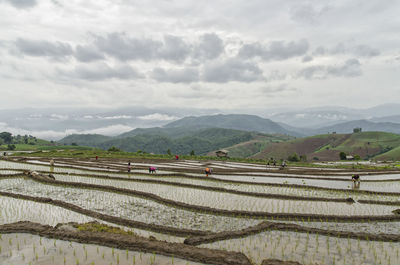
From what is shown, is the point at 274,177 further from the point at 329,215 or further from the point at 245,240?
the point at 245,240

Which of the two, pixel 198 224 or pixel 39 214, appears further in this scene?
pixel 39 214

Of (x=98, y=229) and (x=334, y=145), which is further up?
(x=334, y=145)

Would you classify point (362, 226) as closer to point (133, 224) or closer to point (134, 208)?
point (133, 224)

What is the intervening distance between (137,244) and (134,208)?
5790mm

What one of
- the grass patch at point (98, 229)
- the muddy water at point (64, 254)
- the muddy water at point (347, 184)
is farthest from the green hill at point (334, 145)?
the muddy water at point (64, 254)

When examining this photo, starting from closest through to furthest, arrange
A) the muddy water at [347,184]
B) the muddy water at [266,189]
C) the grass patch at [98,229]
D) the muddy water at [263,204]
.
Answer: the grass patch at [98,229]
the muddy water at [263,204]
the muddy water at [266,189]
the muddy water at [347,184]

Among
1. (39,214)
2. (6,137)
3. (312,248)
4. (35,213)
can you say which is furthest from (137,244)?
(6,137)

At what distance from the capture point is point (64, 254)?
314 inches

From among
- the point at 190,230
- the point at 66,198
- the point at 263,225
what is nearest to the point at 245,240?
the point at 263,225

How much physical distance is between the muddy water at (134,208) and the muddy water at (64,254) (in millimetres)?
3614

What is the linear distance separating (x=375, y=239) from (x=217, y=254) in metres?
6.93

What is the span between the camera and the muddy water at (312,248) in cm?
816

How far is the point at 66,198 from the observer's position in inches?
618

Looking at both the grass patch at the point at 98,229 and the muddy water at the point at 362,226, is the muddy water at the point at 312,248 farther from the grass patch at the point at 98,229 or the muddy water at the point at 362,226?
the grass patch at the point at 98,229
